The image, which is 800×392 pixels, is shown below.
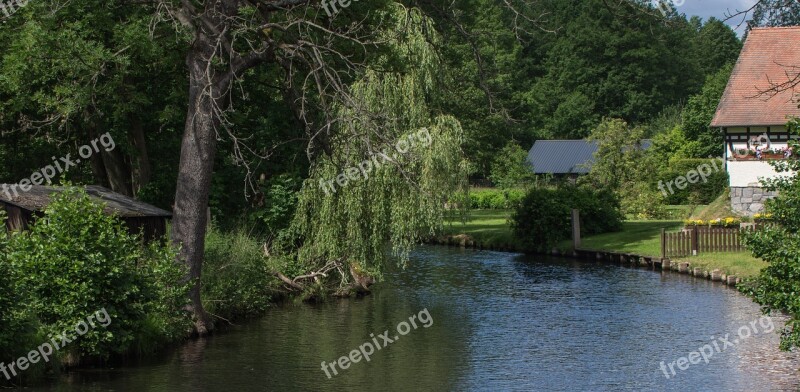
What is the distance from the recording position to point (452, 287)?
2873 cm

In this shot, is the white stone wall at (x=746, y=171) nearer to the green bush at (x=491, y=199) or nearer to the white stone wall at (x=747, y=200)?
the white stone wall at (x=747, y=200)

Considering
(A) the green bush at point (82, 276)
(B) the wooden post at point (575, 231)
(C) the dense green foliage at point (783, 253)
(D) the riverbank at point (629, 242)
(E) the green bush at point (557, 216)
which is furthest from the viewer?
(E) the green bush at point (557, 216)

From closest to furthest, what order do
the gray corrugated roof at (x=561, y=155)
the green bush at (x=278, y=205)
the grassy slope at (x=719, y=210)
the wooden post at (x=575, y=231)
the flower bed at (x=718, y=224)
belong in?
the green bush at (x=278, y=205)
the flower bed at (x=718, y=224)
the wooden post at (x=575, y=231)
the grassy slope at (x=719, y=210)
the gray corrugated roof at (x=561, y=155)

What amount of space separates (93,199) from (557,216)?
2375 centimetres

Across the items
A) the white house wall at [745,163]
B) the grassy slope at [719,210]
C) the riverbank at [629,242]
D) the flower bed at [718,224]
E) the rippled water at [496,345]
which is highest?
the white house wall at [745,163]

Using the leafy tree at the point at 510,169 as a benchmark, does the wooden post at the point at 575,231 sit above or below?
below

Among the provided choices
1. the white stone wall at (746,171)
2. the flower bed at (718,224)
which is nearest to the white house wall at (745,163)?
the white stone wall at (746,171)

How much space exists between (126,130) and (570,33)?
64823 millimetres

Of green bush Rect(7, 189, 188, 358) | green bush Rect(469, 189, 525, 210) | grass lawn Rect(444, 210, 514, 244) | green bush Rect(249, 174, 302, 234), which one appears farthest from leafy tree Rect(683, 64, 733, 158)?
green bush Rect(7, 189, 188, 358)

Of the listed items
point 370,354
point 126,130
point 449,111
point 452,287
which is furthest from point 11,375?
point 449,111

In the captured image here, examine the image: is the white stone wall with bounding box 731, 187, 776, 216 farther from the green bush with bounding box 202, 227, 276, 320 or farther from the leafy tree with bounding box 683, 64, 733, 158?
the leafy tree with bounding box 683, 64, 733, 158

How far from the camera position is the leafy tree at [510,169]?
220ft

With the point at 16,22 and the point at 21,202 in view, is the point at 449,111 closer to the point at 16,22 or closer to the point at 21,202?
the point at 16,22

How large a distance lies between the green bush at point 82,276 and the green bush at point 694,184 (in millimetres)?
40623
